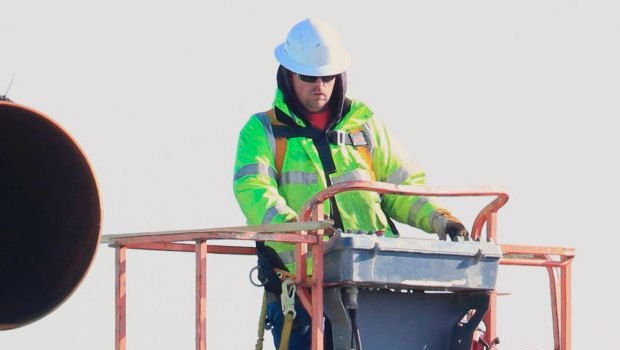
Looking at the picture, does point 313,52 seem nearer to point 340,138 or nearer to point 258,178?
point 340,138

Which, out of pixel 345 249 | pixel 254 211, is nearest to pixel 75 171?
pixel 345 249

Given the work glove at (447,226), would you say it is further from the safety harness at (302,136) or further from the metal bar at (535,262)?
the safety harness at (302,136)

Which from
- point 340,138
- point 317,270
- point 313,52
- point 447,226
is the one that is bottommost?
point 317,270

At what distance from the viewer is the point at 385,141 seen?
11.4 m

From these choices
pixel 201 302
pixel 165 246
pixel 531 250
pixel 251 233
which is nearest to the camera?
pixel 251 233

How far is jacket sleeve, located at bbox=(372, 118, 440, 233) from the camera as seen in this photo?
37.3 feet

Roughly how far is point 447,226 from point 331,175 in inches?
35.4

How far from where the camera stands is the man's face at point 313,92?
11156 millimetres

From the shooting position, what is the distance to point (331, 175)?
36.1 feet

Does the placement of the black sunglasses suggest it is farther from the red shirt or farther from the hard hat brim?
the red shirt

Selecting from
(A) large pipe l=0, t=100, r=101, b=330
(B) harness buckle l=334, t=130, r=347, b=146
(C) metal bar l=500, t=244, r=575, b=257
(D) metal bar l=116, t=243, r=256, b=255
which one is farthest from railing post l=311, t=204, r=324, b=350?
(A) large pipe l=0, t=100, r=101, b=330

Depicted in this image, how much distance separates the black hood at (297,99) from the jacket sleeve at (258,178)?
0.91 ft

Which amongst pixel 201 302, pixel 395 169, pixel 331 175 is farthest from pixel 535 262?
pixel 201 302

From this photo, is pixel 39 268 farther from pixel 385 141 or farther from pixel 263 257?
pixel 385 141
